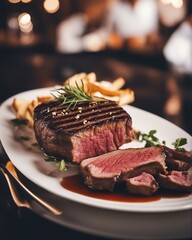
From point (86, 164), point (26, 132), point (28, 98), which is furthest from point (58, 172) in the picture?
point (28, 98)

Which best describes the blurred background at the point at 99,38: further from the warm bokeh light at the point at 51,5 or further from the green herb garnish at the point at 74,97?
the green herb garnish at the point at 74,97

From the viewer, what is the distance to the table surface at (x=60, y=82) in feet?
7.05

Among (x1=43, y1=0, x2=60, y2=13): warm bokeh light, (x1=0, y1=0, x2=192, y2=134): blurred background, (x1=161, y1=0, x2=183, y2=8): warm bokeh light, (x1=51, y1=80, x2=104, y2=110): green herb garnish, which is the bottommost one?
(x1=0, y1=0, x2=192, y2=134): blurred background

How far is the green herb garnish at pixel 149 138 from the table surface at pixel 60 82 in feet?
2.28

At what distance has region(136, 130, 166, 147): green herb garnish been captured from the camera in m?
3.07

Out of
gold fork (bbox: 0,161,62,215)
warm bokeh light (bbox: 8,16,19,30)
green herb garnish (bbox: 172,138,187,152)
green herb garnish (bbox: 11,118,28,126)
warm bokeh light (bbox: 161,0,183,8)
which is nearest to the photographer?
gold fork (bbox: 0,161,62,215)

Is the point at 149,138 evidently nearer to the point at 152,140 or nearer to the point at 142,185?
the point at 152,140

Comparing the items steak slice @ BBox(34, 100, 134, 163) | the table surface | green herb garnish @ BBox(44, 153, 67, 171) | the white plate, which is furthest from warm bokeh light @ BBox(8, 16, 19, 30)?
green herb garnish @ BBox(44, 153, 67, 171)

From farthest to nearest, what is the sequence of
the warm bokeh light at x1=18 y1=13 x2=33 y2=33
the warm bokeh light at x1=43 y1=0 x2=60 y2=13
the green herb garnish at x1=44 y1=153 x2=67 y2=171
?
the warm bokeh light at x1=43 y1=0 x2=60 y2=13
the warm bokeh light at x1=18 y1=13 x2=33 y2=33
the green herb garnish at x1=44 y1=153 x2=67 y2=171

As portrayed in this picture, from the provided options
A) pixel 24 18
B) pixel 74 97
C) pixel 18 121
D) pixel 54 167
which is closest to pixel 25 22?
pixel 24 18

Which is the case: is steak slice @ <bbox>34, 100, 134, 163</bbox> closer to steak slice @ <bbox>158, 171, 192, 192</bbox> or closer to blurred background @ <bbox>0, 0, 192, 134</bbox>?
steak slice @ <bbox>158, 171, 192, 192</bbox>

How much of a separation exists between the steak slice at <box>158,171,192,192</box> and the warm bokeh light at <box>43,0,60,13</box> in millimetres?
8491

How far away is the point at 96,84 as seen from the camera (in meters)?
3.32

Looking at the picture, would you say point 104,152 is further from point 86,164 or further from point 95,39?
point 95,39
